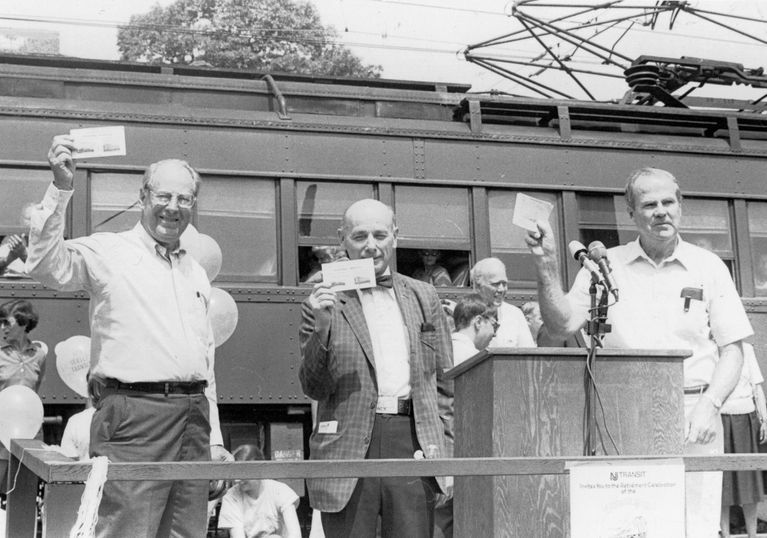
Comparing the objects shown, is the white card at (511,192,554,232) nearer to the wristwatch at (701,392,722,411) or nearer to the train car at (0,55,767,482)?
the wristwatch at (701,392,722,411)

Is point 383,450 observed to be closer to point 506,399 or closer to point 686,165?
point 506,399

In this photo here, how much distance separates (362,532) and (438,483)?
36cm

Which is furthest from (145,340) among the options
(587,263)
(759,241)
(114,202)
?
(759,241)

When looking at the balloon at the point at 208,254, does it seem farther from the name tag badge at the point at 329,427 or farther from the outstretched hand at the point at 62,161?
the outstretched hand at the point at 62,161

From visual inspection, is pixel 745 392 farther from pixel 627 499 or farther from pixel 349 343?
pixel 627 499

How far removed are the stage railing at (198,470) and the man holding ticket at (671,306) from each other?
68 cm

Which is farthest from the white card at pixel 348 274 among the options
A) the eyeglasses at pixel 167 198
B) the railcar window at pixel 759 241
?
the railcar window at pixel 759 241

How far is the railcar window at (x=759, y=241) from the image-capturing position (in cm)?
912

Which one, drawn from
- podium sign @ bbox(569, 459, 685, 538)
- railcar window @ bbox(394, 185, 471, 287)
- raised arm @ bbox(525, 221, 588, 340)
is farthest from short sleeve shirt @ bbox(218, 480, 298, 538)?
podium sign @ bbox(569, 459, 685, 538)

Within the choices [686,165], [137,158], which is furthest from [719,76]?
[137,158]

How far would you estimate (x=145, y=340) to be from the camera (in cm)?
401

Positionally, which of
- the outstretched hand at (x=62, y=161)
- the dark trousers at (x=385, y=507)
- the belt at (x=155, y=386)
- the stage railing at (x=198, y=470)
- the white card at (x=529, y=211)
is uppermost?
the outstretched hand at (x=62, y=161)

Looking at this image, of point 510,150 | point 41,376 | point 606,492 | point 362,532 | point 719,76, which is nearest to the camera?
point 606,492

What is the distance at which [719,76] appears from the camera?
995 centimetres
